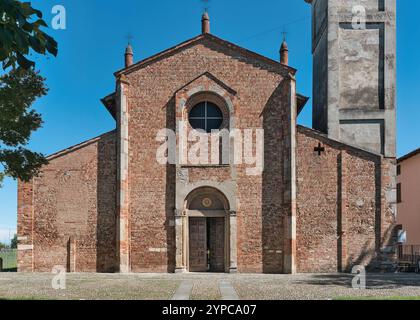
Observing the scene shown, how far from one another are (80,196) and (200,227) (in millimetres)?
5097

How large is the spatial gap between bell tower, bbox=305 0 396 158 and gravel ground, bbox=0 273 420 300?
6308 mm

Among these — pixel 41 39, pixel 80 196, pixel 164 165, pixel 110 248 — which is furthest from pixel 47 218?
pixel 41 39

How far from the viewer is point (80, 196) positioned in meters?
19.2

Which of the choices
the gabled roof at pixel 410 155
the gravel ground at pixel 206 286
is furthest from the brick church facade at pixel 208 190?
the gabled roof at pixel 410 155

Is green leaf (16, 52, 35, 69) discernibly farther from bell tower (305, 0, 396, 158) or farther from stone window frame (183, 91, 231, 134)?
bell tower (305, 0, 396, 158)

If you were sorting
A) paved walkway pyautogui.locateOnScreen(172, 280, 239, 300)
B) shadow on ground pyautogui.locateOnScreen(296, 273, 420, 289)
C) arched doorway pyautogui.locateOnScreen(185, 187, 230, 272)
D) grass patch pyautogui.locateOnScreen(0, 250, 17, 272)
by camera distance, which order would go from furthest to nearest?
grass patch pyautogui.locateOnScreen(0, 250, 17, 272) → arched doorway pyautogui.locateOnScreen(185, 187, 230, 272) → shadow on ground pyautogui.locateOnScreen(296, 273, 420, 289) → paved walkway pyautogui.locateOnScreen(172, 280, 239, 300)

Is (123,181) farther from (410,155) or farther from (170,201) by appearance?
(410,155)

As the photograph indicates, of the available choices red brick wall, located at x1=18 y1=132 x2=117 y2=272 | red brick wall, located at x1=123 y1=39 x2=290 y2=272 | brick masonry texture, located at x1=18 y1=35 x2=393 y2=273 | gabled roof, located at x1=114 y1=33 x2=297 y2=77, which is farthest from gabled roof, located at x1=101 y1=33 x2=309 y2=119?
red brick wall, located at x1=18 y1=132 x2=117 y2=272

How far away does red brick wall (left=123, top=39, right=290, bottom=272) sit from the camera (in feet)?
62.1

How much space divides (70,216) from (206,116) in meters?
6.97

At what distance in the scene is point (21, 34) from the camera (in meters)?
4.68

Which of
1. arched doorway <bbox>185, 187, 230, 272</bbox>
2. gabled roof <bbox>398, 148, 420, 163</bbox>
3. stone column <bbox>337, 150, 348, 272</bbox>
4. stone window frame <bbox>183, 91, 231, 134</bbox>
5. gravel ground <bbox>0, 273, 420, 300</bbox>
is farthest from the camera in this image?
gabled roof <bbox>398, 148, 420, 163</bbox>

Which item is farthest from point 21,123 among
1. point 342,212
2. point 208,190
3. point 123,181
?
point 342,212

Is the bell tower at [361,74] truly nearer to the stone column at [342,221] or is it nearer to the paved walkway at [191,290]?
the stone column at [342,221]
